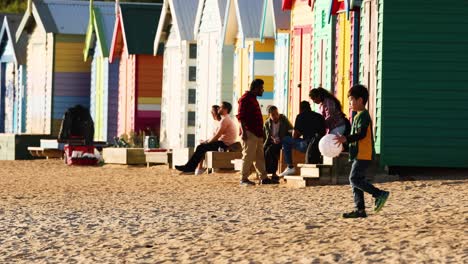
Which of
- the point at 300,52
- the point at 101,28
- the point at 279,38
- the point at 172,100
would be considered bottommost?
the point at 172,100

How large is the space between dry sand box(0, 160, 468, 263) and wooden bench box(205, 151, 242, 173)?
2349 millimetres

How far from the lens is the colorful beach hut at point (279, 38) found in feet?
90.5

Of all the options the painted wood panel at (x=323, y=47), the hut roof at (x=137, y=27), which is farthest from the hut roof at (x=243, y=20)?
the hut roof at (x=137, y=27)

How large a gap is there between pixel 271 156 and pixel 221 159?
272 cm

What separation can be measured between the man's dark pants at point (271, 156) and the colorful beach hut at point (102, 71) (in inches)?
640

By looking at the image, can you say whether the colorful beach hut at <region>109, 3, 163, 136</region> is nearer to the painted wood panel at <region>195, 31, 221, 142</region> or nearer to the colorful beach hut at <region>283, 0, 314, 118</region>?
the painted wood panel at <region>195, 31, 221, 142</region>

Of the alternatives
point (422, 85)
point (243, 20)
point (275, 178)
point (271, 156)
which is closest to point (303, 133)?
point (275, 178)

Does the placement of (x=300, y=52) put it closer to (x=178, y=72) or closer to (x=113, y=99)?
(x=178, y=72)

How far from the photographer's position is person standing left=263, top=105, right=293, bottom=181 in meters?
22.8

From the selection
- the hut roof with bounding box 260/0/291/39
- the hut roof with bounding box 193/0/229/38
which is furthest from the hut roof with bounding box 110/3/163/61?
the hut roof with bounding box 260/0/291/39

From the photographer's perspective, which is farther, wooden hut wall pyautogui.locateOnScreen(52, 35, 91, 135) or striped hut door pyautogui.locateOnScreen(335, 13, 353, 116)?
wooden hut wall pyautogui.locateOnScreen(52, 35, 91, 135)

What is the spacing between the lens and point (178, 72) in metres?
34.1

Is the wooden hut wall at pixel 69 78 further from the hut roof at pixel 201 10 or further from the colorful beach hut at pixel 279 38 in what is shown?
the colorful beach hut at pixel 279 38

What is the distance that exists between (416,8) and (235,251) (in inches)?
394
